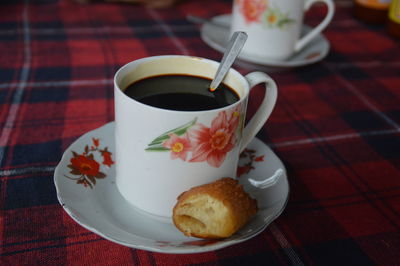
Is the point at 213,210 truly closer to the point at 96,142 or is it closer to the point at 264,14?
the point at 96,142

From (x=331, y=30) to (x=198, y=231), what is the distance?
0.93m

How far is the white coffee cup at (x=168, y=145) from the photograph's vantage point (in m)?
0.46

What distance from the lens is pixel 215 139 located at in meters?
0.49

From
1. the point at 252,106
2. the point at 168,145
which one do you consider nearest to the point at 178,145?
the point at 168,145

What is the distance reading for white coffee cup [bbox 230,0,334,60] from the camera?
895mm

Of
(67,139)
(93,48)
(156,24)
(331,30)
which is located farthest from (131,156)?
(331,30)

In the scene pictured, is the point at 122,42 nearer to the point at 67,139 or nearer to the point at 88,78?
the point at 88,78

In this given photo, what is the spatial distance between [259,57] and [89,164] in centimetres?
49

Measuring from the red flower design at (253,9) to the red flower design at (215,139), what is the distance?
1.57 feet

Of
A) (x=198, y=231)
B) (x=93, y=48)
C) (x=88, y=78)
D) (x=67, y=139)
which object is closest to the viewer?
(x=198, y=231)

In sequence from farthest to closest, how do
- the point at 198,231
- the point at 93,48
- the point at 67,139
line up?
1. the point at 93,48
2. the point at 67,139
3. the point at 198,231

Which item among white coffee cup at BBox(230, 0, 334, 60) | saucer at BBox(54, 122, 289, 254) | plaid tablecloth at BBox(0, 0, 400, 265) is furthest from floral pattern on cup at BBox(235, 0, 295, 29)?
saucer at BBox(54, 122, 289, 254)

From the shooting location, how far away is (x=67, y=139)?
0.68m

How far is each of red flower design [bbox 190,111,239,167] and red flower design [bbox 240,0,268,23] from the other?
48cm
